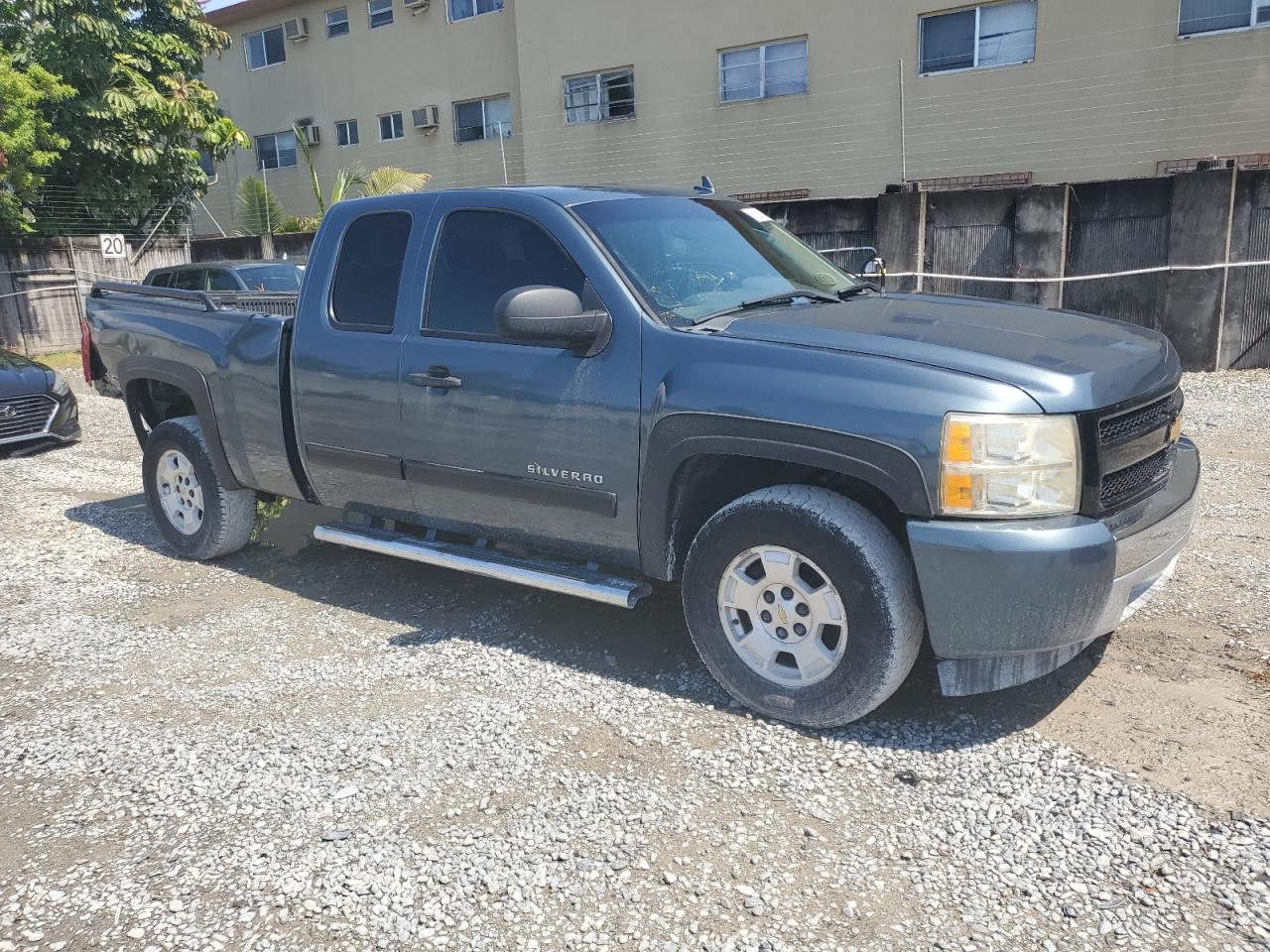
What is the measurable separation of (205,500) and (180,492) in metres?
0.34

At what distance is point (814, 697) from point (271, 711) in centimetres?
213

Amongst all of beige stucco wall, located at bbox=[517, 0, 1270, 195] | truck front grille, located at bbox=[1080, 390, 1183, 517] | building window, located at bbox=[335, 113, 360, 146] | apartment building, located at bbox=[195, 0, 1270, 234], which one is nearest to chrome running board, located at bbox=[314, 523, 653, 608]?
truck front grille, located at bbox=[1080, 390, 1183, 517]

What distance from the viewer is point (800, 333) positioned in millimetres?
3578

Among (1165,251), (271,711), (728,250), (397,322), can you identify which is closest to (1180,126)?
(1165,251)

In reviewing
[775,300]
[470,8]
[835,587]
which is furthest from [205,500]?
[470,8]

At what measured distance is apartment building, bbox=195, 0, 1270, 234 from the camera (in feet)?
45.6

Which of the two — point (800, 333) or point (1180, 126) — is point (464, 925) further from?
point (1180, 126)

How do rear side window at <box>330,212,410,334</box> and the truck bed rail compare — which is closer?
rear side window at <box>330,212,410,334</box>

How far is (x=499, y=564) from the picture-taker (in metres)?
4.28

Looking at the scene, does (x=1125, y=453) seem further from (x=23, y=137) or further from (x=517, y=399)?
(x=23, y=137)

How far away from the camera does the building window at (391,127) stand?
2309cm

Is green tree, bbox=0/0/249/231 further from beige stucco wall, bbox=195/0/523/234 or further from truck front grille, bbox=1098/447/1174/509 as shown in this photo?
truck front grille, bbox=1098/447/1174/509

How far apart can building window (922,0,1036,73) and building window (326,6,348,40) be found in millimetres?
14355

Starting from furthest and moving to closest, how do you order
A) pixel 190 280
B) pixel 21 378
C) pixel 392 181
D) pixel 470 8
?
pixel 470 8 < pixel 392 181 < pixel 190 280 < pixel 21 378
